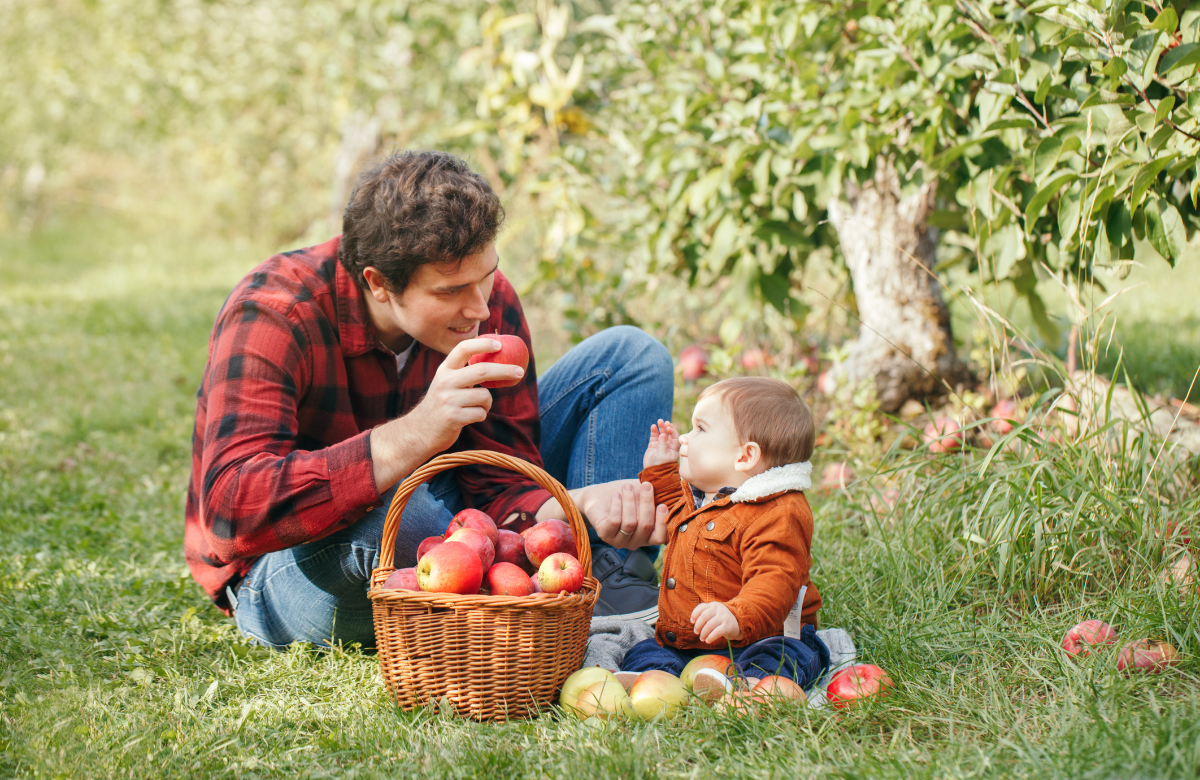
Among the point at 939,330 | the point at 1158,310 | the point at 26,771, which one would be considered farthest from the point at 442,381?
the point at 1158,310

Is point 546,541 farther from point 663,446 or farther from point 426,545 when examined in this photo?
point 663,446

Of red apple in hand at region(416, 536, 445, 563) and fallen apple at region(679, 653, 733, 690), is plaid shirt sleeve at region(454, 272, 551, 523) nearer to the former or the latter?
red apple in hand at region(416, 536, 445, 563)

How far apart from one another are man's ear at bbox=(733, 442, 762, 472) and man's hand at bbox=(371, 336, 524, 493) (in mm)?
507

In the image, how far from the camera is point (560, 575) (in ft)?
6.05

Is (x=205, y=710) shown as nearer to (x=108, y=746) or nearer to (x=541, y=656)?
(x=108, y=746)

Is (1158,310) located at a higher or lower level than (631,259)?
lower

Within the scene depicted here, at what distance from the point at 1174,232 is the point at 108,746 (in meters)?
2.60

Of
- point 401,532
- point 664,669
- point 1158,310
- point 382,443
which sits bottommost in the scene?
point 1158,310

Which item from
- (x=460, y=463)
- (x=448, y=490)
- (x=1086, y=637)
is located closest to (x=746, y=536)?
(x=460, y=463)

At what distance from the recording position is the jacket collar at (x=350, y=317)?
7.04 feet

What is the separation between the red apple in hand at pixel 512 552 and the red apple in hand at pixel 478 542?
106 millimetres

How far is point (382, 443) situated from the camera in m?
1.86

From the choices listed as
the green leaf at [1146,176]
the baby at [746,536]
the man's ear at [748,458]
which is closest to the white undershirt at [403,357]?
the baby at [746,536]

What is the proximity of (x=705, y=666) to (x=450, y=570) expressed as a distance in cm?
54
